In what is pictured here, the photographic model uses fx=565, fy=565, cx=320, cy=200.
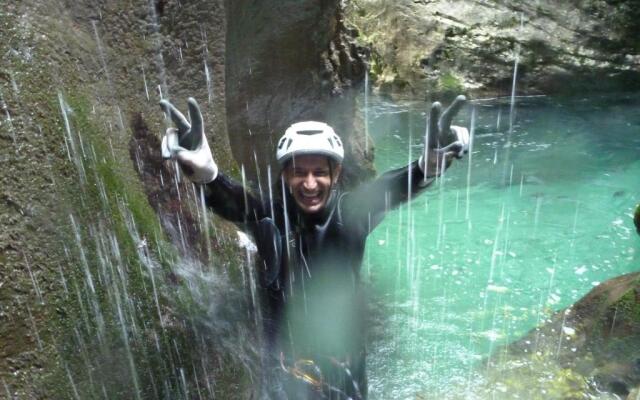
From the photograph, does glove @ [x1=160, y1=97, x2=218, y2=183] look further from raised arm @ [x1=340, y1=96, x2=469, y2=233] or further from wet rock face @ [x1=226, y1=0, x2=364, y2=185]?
wet rock face @ [x1=226, y1=0, x2=364, y2=185]

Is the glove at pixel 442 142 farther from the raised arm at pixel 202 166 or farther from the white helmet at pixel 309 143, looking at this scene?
the raised arm at pixel 202 166

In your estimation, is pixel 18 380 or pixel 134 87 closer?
pixel 18 380

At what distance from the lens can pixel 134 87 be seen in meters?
3.18

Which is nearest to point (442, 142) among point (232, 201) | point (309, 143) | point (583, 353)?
point (309, 143)

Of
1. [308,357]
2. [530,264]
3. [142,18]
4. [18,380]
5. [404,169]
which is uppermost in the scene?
[142,18]

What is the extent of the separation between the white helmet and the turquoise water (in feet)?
6.65

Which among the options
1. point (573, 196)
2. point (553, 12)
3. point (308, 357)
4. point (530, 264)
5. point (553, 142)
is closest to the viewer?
point (308, 357)

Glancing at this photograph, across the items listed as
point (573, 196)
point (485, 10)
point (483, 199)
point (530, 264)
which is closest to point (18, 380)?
point (530, 264)

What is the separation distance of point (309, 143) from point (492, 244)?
425 cm

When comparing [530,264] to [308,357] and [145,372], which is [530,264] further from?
[145,372]

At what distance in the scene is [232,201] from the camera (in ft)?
8.94

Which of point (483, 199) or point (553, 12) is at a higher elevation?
point (553, 12)

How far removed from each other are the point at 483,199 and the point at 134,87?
5.47m

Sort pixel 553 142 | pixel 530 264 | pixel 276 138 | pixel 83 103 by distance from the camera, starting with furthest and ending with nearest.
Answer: pixel 553 142
pixel 530 264
pixel 276 138
pixel 83 103
